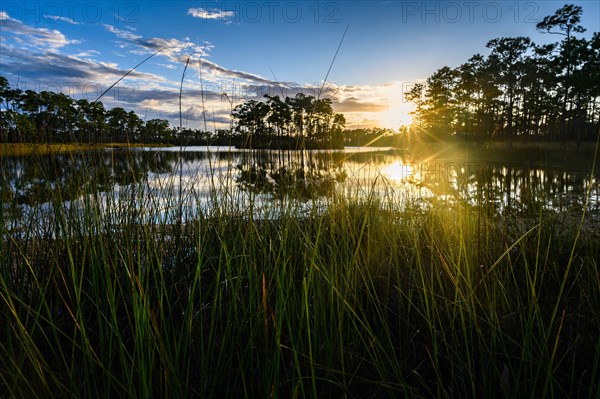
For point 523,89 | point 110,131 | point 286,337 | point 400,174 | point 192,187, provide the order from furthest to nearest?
point 523,89 → point 400,174 → point 110,131 → point 192,187 → point 286,337

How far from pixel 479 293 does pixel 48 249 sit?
2511 mm

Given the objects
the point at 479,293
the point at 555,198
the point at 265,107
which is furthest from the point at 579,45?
the point at 265,107

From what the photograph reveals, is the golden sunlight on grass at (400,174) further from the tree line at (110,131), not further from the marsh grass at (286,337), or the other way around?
the marsh grass at (286,337)

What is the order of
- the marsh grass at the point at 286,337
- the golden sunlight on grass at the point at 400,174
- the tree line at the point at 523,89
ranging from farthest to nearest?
the tree line at the point at 523,89 → the golden sunlight on grass at the point at 400,174 → the marsh grass at the point at 286,337

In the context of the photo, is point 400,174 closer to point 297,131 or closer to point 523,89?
point 297,131

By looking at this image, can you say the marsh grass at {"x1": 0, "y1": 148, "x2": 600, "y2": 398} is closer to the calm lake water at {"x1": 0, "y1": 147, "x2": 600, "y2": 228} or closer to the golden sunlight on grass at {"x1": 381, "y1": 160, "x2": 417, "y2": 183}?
the calm lake water at {"x1": 0, "y1": 147, "x2": 600, "y2": 228}

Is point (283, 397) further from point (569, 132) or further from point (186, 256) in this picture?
point (569, 132)

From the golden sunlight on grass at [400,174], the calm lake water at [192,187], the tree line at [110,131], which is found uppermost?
the tree line at [110,131]

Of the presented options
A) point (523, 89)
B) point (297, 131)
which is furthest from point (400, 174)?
point (523, 89)

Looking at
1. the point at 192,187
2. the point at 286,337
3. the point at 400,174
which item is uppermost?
the point at 192,187

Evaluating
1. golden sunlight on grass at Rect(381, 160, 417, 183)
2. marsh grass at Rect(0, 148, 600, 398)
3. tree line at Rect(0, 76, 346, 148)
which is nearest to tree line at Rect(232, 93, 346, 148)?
tree line at Rect(0, 76, 346, 148)

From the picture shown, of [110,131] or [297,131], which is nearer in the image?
[297,131]

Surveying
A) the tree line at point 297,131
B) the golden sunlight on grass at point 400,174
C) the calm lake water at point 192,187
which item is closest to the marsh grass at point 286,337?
the calm lake water at point 192,187

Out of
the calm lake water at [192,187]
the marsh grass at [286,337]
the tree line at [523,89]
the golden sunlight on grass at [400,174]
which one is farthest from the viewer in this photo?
the tree line at [523,89]
